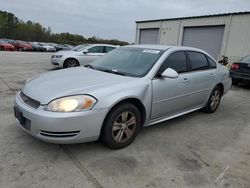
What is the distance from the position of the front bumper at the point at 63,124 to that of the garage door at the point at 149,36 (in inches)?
759

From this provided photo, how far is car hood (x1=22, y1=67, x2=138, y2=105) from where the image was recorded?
115 inches

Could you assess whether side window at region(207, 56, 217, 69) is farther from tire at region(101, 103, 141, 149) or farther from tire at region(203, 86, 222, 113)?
tire at region(101, 103, 141, 149)

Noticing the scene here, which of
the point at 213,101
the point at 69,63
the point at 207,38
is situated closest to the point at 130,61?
the point at 213,101

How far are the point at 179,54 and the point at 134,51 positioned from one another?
0.80 meters

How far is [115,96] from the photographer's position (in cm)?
303

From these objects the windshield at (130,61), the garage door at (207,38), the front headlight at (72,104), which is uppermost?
the garage door at (207,38)

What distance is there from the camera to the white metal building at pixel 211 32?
1491cm

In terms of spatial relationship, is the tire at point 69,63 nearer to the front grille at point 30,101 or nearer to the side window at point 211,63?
the side window at point 211,63

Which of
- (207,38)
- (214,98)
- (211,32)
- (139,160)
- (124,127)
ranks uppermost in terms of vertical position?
(211,32)

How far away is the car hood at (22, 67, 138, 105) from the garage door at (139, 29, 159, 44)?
60.7 feet

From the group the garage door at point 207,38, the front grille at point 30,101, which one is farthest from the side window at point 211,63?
the garage door at point 207,38

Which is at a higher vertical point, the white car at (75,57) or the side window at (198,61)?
the side window at (198,61)

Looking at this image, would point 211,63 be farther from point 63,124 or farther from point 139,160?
point 63,124

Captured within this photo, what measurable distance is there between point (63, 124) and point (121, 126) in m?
0.84
